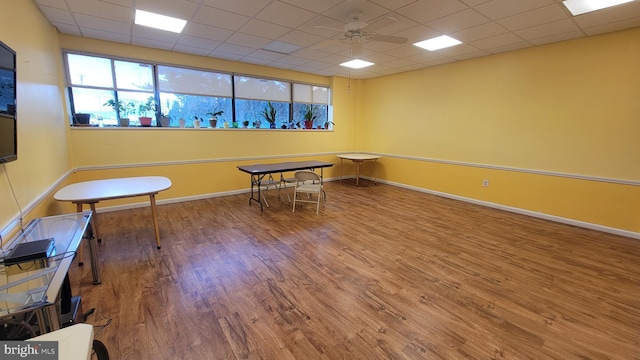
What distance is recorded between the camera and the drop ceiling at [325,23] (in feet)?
9.67

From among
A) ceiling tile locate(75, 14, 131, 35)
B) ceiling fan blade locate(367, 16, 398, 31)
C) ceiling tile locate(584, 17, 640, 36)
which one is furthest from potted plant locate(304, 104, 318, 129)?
ceiling tile locate(584, 17, 640, 36)

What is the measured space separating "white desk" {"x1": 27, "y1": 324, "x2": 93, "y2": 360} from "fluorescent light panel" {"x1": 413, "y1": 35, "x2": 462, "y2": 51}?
4.73 m

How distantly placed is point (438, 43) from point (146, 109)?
510cm

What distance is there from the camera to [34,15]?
289 centimetres

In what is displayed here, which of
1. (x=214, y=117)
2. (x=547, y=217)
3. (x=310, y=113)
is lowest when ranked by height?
(x=547, y=217)

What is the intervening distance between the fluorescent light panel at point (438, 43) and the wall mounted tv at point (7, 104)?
458 centimetres

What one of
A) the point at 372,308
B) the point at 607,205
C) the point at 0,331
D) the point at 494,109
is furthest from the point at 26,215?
the point at 607,205

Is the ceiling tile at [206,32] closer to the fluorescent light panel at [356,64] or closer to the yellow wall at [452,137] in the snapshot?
the yellow wall at [452,137]

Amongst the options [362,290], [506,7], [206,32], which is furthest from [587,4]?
[206,32]

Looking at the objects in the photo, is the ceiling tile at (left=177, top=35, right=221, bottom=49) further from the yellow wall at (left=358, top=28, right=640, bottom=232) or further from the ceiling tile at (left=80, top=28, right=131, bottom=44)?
the yellow wall at (left=358, top=28, right=640, bottom=232)

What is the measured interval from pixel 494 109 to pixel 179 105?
590 cm

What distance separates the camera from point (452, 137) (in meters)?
5.59

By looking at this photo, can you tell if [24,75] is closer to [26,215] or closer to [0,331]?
[26,215]

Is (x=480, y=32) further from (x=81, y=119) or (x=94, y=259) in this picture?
(x=81, y=119)
